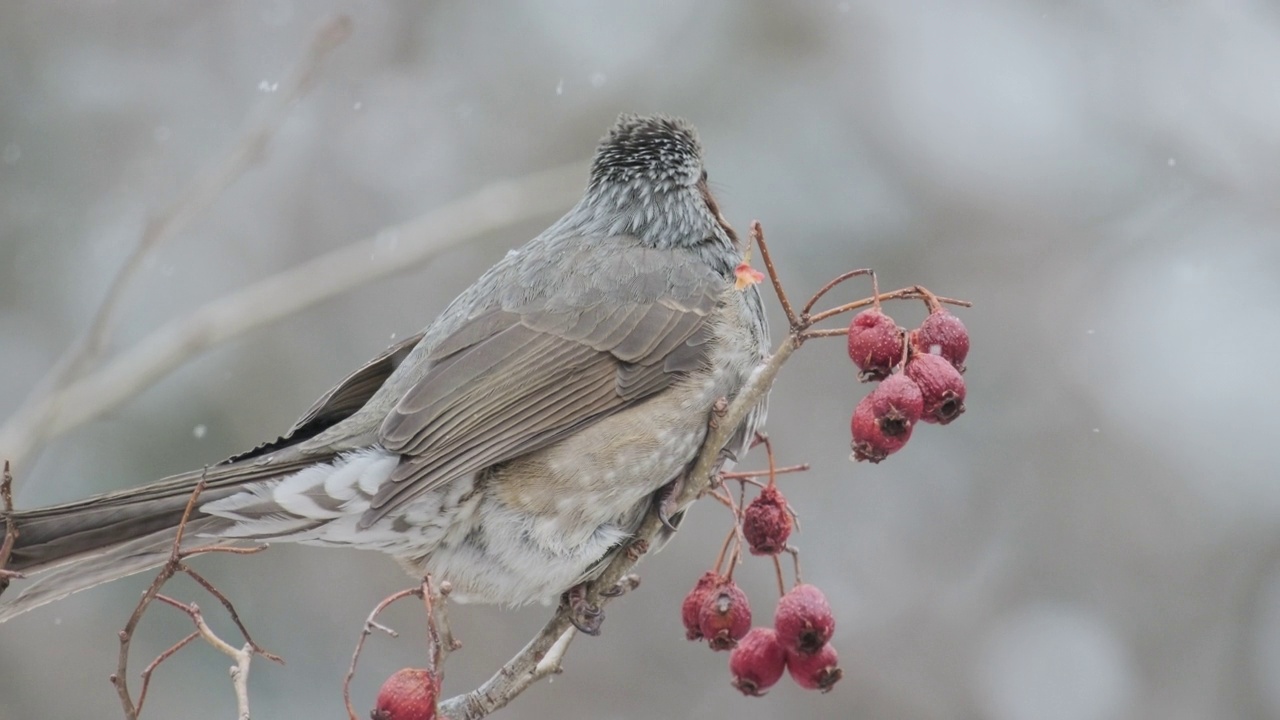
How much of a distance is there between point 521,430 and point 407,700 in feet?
3.53

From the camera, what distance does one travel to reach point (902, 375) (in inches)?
108

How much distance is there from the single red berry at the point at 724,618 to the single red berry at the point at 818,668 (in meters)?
0.15

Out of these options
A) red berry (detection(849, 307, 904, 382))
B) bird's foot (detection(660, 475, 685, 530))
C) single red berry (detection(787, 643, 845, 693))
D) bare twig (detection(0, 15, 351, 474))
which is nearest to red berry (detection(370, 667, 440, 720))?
single red berry (detection(787, 643, 845, 693))

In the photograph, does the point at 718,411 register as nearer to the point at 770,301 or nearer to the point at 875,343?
the point at 875,343

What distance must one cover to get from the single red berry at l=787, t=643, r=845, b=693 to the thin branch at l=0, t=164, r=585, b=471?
2900 mm

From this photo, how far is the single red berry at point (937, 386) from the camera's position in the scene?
2.73 m

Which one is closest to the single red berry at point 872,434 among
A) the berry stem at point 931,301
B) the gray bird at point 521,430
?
the berry stem at point 931,301

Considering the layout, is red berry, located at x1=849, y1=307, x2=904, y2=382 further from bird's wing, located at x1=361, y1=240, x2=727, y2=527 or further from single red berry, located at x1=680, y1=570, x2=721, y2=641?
bird's wing, located at x1=361, y1=240, x2=727, y2=527

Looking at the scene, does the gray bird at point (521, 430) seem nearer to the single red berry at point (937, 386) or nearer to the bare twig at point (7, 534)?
the bare twig at point (7, 534)

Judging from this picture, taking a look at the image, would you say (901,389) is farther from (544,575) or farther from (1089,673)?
(1089,673)

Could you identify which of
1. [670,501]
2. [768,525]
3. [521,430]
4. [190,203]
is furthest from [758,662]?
[190,203]

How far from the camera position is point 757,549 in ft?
10.6

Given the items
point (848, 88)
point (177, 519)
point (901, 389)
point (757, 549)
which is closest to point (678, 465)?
point (757, 549)

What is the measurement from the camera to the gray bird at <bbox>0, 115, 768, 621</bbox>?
3.18 metres
